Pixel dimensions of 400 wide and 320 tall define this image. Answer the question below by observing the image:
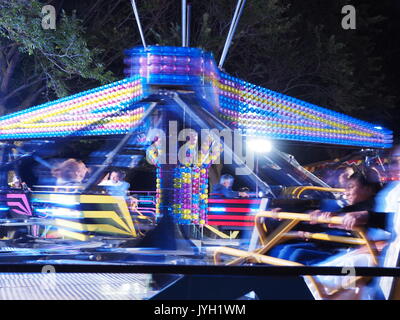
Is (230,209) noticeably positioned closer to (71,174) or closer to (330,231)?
(71,174)

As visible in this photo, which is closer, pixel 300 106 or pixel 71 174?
pixel 300 106

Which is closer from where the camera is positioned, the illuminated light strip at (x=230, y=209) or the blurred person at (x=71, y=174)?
the illuminated light strip at (x=230, y=209)

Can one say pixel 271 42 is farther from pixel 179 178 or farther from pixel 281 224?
pixel 281 224

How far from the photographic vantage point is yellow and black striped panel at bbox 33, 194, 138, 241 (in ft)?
26.9

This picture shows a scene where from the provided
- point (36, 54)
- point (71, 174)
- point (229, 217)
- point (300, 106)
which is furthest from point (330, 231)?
point (36, 54)

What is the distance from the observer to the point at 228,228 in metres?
9.22

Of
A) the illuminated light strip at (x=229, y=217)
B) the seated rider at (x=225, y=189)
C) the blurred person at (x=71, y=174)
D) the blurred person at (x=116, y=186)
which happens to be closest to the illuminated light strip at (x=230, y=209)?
the illuminated light strip at (x=229, y=217)

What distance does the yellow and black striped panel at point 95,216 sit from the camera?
819 cm

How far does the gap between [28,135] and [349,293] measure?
4945 mm

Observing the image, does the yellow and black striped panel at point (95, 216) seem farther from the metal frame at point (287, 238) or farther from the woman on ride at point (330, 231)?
the woman on ride at point (330, 231)

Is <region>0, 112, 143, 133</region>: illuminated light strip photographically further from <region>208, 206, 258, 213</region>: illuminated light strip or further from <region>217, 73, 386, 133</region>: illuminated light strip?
<region>208, 206, 258, 213</region>: illuminated light strip

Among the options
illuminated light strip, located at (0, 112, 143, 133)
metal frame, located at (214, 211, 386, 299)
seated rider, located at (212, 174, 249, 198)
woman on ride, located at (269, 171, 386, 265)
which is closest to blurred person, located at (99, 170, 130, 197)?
seated rider, located at (212, 174, 249, 198)

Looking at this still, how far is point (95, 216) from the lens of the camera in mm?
8273
